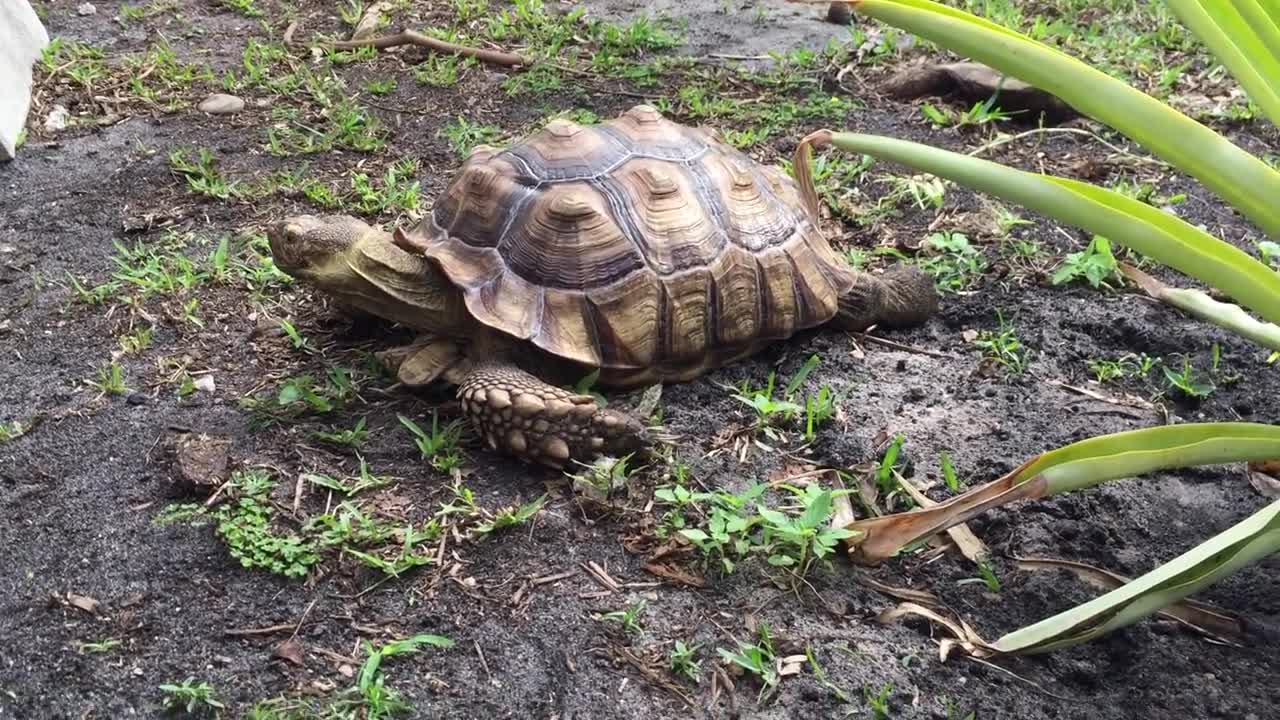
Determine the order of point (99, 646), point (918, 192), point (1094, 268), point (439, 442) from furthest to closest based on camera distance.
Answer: point (918, 192) < point (1094, 268) < point (439, 442) < point (99, 646)

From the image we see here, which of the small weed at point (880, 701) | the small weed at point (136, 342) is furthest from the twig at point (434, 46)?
the small weed at point (880, 701)

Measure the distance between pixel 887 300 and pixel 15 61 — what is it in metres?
4.53

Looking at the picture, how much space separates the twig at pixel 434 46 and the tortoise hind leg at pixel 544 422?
3105 mm

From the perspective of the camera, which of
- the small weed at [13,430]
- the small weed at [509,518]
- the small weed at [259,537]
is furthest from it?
the small weed at [13,430]

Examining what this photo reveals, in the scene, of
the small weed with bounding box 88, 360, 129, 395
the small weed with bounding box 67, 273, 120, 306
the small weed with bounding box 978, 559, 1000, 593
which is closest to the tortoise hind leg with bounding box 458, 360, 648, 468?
the small weed with bounding box 978, 559, 1000, 593

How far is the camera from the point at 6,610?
7.29 feet

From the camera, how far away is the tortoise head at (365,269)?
9.34ft

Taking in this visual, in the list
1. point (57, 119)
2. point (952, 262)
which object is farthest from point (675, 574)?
point (57, 119)

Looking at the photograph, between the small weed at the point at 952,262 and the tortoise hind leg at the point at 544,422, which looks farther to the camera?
the small weed at the point at 952,262

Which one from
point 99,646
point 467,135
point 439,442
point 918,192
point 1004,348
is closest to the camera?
point 99,646

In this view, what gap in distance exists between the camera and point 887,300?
10.5ft

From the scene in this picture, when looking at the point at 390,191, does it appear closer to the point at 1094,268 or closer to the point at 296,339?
the point at 296,339

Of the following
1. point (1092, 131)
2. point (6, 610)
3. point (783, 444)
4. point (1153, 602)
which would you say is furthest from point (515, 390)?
point (1092, 131)

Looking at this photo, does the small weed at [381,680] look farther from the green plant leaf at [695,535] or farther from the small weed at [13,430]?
the small weed at [13,430]
